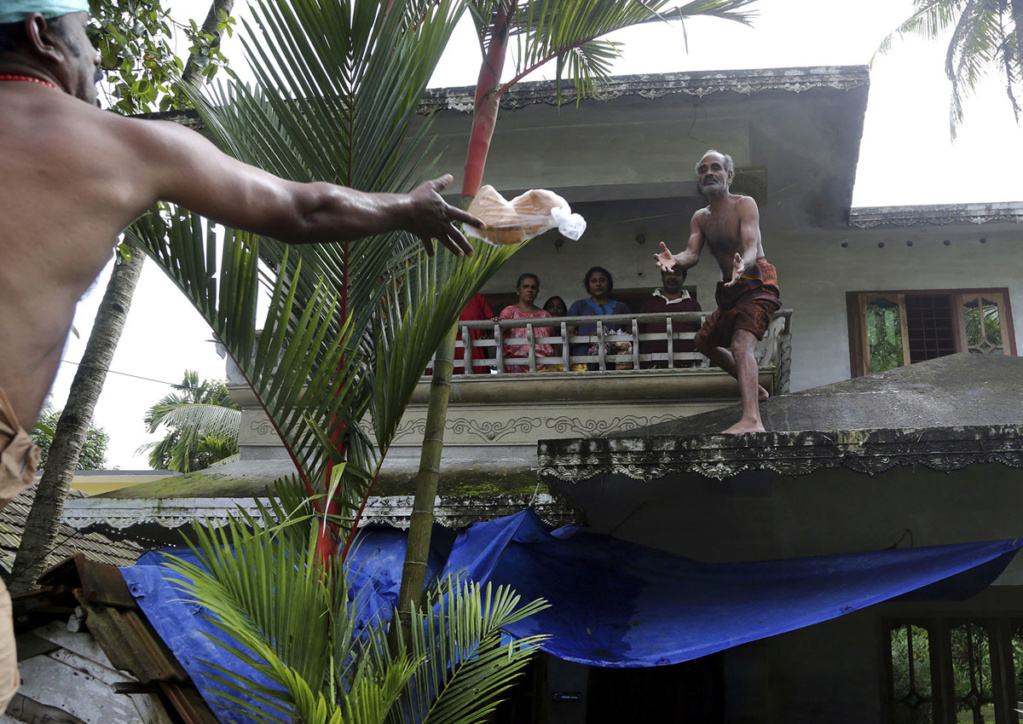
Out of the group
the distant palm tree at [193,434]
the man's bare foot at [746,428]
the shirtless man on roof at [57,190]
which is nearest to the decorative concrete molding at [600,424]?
the man's bare foot at [746,428]

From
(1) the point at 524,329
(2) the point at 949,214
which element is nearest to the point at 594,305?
(1) the point at 524,329

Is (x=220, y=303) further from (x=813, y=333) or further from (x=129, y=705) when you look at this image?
(x=813, y=333)

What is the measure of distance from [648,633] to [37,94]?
4.65 metres

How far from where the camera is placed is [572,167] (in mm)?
10391

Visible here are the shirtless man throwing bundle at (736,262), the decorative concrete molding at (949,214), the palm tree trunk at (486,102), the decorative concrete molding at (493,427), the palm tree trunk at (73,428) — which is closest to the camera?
the palm tree trunk at (486,102)

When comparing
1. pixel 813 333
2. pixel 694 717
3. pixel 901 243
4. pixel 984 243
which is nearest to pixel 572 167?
pixel 813 333

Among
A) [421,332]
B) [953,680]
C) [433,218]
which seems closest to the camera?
[433,218]

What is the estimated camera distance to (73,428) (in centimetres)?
574

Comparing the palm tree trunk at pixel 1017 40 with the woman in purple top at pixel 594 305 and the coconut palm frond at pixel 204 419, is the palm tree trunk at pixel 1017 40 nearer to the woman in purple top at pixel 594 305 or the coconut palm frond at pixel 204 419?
the woman in purple top at pixel 594 305

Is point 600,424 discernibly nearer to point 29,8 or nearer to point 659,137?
point 659,137

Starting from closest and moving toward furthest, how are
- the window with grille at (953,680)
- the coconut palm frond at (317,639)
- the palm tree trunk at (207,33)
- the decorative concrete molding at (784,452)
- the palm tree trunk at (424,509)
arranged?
the coconut palm frond at (317,639) → the palm tree trunk at (424,509) → the decorative concrete molding at (784,452) → the palm tree trunk at (207,33) → the window with grille at (953,680)

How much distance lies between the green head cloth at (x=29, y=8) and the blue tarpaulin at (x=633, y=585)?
365 centimetres

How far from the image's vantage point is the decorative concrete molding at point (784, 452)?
5.35 metres

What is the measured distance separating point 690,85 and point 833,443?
16.4 feet
